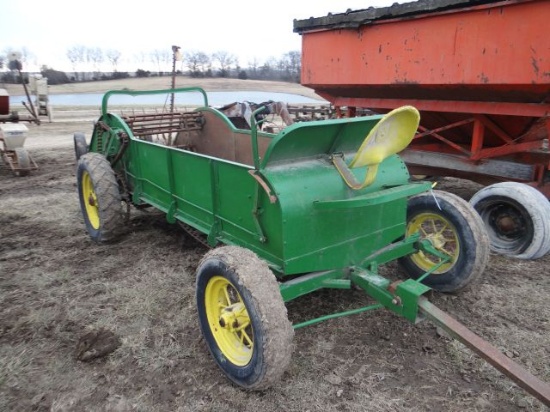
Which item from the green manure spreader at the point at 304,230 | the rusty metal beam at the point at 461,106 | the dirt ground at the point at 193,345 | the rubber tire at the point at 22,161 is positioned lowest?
the dirt ground at the point at 193,345

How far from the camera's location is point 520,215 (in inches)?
165

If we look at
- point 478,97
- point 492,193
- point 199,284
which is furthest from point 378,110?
point 199,284

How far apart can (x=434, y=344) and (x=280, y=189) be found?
1.54m

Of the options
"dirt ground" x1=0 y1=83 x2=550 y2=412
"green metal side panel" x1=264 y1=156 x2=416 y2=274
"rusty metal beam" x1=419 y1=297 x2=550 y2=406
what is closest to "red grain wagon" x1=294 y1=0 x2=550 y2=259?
"dirt ground" x1=0 y1=83 x2=550 y2=412

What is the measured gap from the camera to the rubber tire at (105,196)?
4.38m

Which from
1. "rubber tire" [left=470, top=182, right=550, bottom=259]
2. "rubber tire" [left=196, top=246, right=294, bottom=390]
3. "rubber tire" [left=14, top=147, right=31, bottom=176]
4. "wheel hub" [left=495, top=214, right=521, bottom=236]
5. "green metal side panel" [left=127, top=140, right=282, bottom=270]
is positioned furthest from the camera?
"rubber tire" [left=14, top=147, right=31, bottom=176]

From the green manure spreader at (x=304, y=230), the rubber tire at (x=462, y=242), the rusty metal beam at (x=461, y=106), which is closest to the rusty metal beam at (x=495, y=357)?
the green manure spreader at (x=304, y=230)

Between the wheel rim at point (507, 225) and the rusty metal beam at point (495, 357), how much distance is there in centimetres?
234

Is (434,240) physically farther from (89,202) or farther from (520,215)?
(89,202)

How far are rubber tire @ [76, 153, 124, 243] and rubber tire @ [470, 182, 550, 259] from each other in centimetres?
375

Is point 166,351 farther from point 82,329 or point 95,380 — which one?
point 82,329

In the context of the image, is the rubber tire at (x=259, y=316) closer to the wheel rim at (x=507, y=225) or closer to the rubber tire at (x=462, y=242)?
the rubber tire at (x=462, y=242)

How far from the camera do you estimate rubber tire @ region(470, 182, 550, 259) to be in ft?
12.9

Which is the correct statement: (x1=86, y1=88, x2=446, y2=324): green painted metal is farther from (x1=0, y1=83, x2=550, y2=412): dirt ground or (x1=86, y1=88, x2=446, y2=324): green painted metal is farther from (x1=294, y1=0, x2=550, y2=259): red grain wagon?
(x1=294, y1=0, x2=550, y2=259): red grain wagon
